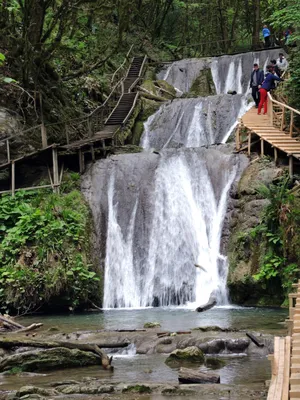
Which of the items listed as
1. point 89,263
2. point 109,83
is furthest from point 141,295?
point 109,83

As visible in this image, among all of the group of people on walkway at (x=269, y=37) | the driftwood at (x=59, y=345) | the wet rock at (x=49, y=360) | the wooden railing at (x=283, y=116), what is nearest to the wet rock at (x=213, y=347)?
the driftwood at (x=59, y=345)

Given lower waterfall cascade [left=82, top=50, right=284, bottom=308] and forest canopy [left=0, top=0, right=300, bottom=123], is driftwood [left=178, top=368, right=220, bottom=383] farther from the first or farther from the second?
lower waterfall cascade [left=82, top=50, right=284, bottom=308]

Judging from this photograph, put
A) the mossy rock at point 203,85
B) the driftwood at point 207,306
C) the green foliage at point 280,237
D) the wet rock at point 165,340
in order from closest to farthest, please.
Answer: the wet rock at point 165,340, the driftwood at point 207,306, the green foliage at point 280,237, the mossy rock at point 203,85

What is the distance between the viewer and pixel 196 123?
2634 centimetres

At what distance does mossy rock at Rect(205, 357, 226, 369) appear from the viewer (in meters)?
10.9

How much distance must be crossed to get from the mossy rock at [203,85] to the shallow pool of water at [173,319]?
15265 millimetres

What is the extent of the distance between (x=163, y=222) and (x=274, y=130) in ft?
14.3

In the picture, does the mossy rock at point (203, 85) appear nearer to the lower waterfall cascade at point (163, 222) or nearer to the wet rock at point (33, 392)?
the lower waterfall cascade at point (163, 222)

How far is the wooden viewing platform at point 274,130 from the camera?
19598 mm

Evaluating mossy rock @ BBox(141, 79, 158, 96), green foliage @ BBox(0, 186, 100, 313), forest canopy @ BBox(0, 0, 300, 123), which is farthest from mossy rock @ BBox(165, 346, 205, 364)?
mossy rock @ BBox(141, 79, 158, 96)

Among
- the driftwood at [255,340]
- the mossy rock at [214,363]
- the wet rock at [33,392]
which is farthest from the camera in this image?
the driftwood at [255,340]

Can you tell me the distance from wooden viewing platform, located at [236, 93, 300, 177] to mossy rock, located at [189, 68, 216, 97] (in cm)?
802

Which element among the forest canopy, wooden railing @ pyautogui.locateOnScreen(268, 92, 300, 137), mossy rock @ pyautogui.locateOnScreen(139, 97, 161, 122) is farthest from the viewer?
mossy rock @ pyautogui.locateOnScreen(139, 97, 161, 122)

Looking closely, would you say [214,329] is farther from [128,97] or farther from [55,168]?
[128,97]
